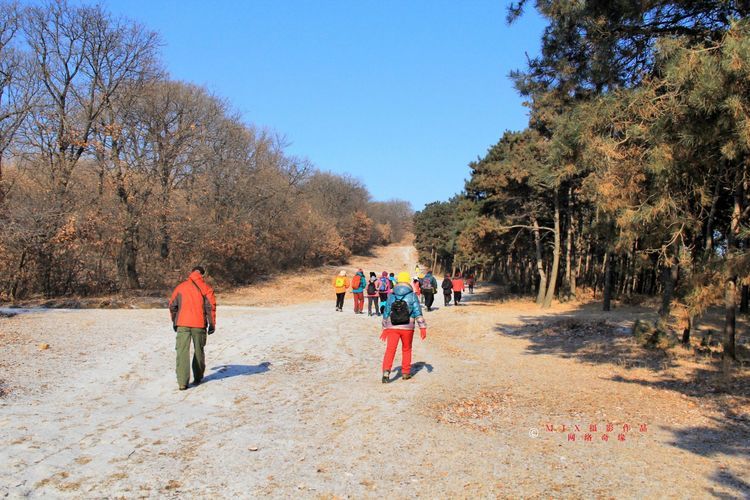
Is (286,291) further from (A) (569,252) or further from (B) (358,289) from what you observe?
(A) (569,252)

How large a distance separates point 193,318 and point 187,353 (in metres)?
0.53

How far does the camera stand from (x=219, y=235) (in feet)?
117

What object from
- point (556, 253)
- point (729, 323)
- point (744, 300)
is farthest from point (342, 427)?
point (744, 300)

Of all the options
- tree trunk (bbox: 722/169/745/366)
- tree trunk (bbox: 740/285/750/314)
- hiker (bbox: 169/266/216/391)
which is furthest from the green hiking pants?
tree trunk (bbox: 740/285/750/314)

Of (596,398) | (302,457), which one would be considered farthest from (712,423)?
(302,457)

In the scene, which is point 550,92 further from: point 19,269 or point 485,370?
point 19,269

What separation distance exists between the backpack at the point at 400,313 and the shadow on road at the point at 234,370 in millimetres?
2880

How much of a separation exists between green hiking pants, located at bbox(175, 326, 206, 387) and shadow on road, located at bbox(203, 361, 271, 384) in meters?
0.40

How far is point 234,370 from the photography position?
32.7 ft

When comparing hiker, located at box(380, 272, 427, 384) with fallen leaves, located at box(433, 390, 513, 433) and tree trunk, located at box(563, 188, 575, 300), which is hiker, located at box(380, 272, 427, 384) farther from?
tree trunk, located at box(563, 188, 575, 300)

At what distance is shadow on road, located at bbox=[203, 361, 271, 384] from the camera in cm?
926

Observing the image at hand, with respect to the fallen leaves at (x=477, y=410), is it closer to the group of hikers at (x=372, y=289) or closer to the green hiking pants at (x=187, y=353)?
the green hiking pants at (x=187, y=353)

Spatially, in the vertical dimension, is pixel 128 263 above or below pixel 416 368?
above

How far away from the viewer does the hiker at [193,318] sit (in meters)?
8.20
